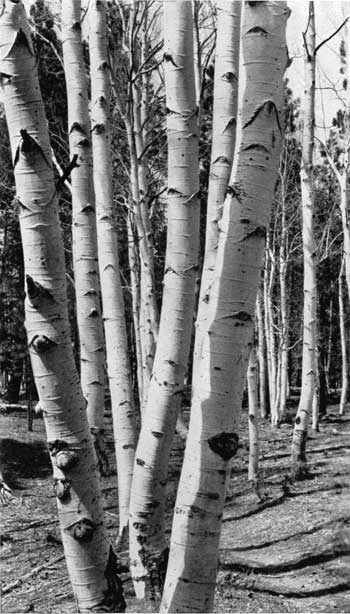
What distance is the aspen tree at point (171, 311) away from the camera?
256cm

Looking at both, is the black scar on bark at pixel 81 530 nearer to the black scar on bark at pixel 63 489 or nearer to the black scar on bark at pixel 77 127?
the black scar on bark at pixel 63 489

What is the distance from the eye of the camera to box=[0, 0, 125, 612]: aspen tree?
178 centimetres

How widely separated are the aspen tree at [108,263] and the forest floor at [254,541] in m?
1.06

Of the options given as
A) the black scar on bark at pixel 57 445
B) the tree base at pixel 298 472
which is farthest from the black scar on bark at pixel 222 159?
the tree base at pixel 298 472

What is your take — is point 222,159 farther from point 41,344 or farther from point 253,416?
point 253,416

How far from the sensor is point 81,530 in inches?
74.5

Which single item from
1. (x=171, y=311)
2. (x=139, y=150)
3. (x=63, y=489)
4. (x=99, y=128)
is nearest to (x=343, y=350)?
(x=139, y=150)

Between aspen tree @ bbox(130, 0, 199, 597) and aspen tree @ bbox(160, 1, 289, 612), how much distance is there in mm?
877

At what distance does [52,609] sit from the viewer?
14.4ft

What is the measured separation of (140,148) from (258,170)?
8677mm

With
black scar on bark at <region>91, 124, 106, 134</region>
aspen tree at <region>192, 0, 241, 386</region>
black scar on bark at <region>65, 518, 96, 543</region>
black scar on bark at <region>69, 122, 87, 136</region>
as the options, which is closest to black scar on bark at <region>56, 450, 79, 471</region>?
black scar on bark at <region>65, 518, 96, 543</region>

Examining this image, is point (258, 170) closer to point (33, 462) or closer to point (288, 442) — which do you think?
point (33, 462)

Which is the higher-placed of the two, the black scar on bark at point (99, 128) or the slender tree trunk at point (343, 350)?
the black scar on bark at point (99, 128)

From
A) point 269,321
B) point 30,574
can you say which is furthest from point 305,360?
point 269,321
